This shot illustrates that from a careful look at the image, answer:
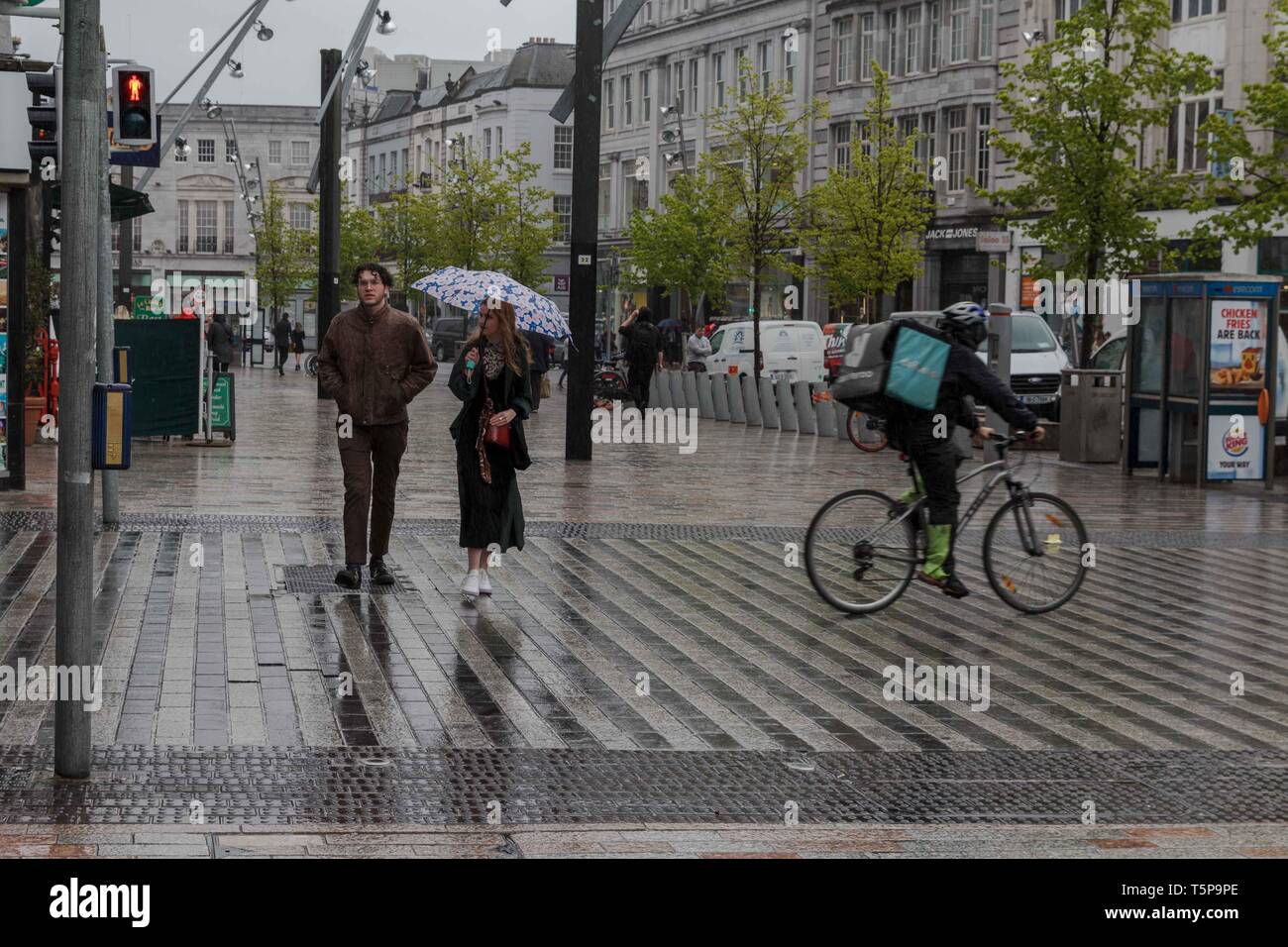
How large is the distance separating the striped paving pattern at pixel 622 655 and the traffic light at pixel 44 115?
4.19 m

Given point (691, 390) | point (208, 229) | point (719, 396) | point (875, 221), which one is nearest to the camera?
point (719, 396)

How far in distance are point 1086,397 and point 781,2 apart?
44.9m

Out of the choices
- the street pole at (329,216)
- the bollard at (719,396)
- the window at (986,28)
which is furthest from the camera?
the window at (986,28)

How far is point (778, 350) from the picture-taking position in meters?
39.8

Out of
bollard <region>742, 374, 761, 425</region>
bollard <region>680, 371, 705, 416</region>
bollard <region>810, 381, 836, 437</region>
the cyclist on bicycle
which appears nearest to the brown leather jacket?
the cyclist on bicycle

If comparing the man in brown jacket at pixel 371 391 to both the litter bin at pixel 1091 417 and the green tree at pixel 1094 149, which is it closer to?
the litter bin at pixel 1091 417

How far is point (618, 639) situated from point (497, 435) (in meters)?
1.71

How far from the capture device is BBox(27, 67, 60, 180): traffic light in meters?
15.8

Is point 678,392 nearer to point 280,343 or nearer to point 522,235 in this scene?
point 280,343

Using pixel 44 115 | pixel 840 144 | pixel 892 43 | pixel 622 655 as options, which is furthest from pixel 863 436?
pixel 840 144

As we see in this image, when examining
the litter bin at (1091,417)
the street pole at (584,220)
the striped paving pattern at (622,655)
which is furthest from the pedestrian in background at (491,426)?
the litter bin at (1091,417)

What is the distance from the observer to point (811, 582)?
10727 mm

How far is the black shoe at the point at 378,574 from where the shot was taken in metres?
11.2

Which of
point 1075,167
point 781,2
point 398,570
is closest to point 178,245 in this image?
point 781,2
